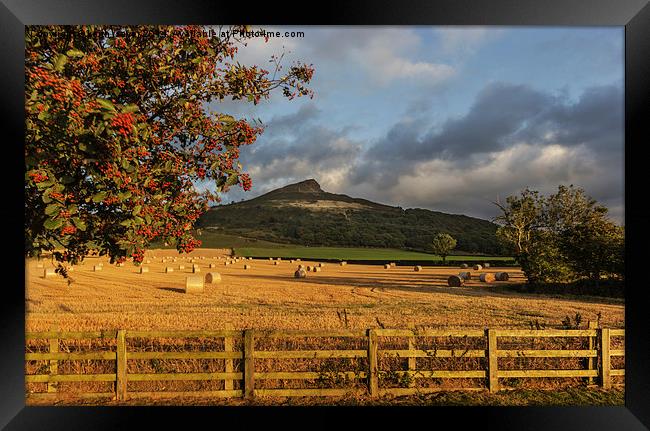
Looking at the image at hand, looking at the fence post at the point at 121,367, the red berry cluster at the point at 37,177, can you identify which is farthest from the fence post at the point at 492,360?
the red berry cluster at the point at 37,177

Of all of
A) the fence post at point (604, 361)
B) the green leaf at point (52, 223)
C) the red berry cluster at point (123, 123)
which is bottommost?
the fence post at point (604, 361)

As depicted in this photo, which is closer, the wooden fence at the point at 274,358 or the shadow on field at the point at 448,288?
the wooden fence at the point at 274,358

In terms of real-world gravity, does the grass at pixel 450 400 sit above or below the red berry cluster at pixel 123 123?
below

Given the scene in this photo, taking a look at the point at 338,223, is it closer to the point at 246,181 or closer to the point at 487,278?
the point at 487,278

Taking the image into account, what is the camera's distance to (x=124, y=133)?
5016mm

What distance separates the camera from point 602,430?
673 cm

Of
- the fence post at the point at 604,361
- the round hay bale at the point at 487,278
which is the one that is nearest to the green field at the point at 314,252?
the round hay bale at the point at 487,278

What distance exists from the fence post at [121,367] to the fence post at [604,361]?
9.56 meters

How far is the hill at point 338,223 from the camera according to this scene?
2832 inches

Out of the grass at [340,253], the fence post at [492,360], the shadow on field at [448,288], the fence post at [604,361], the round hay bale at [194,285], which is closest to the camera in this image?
the fence post at [492,360]

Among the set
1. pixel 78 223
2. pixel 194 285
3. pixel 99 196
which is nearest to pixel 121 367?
pixel 78 223

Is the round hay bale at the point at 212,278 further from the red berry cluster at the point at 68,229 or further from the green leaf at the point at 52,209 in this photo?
the green leaf at the point at 52,209
